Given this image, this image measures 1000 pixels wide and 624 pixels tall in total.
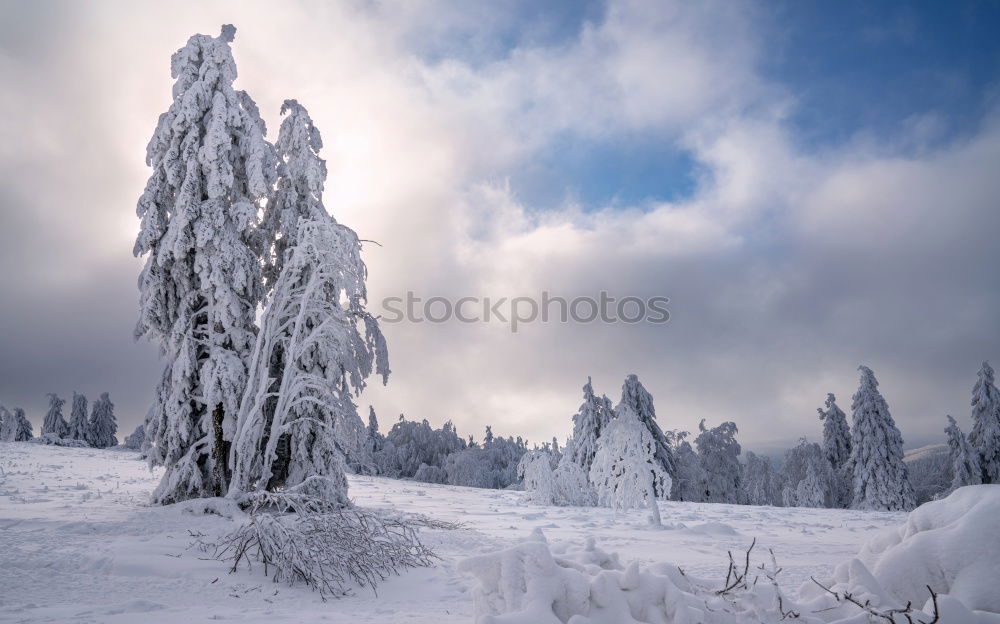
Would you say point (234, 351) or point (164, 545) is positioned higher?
point (234, 351)

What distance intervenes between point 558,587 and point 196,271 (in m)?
12.8

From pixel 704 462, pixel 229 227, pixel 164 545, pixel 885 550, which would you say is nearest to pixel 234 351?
pixel 229 227

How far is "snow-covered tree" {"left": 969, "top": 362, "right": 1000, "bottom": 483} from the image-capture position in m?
29.0

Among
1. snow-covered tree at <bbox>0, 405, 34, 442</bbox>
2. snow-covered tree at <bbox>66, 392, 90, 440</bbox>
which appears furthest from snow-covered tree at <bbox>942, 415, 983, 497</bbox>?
snow-covered tree at <bbox>66, 392, 90, 440</bbox>

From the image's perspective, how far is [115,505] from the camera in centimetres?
1205

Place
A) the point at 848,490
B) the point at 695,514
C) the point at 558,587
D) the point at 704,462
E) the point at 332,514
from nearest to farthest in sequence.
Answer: the point at 558,587, the point at 332,514, the point at 695,514, the point at 848,490, the point at 704,462

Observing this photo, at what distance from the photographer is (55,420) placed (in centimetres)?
5212

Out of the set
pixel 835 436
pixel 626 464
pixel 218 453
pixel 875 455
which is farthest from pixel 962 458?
pixel 218 453

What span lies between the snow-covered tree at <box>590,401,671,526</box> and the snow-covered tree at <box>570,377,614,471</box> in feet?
48.9

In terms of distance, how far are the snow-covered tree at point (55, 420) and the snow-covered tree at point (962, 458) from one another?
6903cm

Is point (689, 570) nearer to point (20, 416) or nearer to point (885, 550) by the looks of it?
point (885, 550)

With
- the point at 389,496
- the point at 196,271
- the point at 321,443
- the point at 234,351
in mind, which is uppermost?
the point at 196,271

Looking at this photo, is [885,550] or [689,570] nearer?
[885,550]

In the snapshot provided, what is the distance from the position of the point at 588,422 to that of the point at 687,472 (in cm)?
1094
